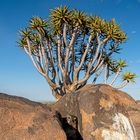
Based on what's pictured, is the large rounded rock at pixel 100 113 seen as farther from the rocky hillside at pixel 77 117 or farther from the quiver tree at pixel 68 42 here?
the quiver tree at pixel 68 42

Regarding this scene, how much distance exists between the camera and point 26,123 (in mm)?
5219

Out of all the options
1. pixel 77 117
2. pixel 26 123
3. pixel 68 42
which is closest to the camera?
pixel 26 123

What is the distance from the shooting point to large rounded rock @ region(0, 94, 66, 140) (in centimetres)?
504

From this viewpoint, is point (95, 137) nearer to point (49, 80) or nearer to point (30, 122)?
point (30, 122)

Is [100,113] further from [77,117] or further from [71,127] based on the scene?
[71,127]

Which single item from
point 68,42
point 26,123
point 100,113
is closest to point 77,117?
point 100,113

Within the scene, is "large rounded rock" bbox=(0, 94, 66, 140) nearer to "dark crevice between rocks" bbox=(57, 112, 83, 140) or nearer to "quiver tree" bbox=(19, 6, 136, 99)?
"dark crevice between rocks" bbox=(57, 112, 83, 140)

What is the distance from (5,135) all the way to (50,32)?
16.8m

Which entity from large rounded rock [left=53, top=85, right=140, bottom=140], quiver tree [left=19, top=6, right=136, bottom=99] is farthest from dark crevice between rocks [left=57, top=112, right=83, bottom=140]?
quiver tree [left=19, top=6, right=136, bottom=99]

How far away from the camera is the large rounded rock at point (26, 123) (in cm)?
504

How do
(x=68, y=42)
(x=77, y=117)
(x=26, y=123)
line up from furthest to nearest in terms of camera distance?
(x=68, y=42), (x=77, y=117), (x=26, y=123)

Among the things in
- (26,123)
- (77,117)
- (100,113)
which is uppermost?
(100,113)

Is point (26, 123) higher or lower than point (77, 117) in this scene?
lower

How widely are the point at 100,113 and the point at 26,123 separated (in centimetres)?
233
